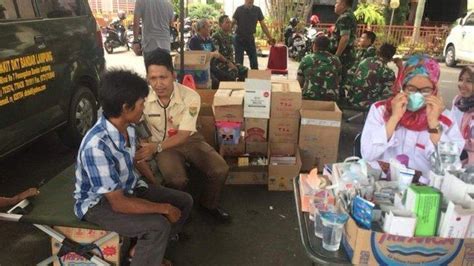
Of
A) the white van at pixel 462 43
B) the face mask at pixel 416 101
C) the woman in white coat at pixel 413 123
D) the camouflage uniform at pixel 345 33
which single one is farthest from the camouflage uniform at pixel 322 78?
the white van at pixel 462 43

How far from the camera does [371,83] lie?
4633mm

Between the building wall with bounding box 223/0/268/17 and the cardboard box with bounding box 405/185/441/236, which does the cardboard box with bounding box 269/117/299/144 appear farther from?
the building wall with bounding box 223/0/268/17

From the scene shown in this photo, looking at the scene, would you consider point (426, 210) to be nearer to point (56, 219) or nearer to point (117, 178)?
point (117, 178)

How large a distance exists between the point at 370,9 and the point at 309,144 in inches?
467

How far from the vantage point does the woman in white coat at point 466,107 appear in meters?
2.87

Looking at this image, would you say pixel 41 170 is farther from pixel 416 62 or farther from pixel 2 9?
pixel 416 62

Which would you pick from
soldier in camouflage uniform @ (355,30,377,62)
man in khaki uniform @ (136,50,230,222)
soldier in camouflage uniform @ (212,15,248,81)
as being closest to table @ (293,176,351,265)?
man in khaki uniform @ (136,50,230,222)

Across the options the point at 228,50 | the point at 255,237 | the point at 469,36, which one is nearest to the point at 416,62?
the point at 255,237

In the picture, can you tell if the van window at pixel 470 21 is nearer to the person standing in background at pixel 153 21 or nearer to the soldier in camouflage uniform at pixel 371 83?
the soldier in camouflage uniform at pixel 371 83

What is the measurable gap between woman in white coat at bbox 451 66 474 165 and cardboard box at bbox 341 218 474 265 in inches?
65.1

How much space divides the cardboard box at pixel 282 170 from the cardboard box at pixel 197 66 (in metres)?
1.28

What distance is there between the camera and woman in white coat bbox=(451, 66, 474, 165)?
287cm

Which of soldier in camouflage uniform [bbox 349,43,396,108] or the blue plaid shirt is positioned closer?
the blue plaid shirt

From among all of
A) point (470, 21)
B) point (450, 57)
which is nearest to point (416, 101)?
point (470, 21)
